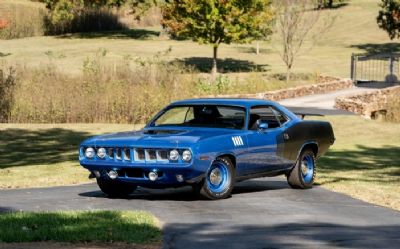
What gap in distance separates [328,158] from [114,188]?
9.06 metres

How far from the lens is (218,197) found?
13.4 m

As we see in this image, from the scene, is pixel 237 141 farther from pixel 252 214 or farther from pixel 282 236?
pixel 282 236

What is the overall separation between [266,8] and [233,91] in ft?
43.2

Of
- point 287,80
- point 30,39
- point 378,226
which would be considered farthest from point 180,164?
point 30,39

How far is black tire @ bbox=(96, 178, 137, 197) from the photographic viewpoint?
13836 millimetres

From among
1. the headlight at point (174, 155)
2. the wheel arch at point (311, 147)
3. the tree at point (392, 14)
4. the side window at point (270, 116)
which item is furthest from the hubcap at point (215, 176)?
the tree at point (392, 14)

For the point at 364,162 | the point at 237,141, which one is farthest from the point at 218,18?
the point at 237,141

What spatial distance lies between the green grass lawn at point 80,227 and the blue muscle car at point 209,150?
1248 mm

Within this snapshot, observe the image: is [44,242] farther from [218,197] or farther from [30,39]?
[30,39]

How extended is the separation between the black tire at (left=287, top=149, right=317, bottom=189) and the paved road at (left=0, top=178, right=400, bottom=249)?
0.18m

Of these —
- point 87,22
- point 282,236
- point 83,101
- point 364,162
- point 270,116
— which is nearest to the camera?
point 282,236

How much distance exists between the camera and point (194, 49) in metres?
69.1

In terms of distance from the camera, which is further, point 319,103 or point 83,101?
point 319,103

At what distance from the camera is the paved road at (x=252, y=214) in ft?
32.7
